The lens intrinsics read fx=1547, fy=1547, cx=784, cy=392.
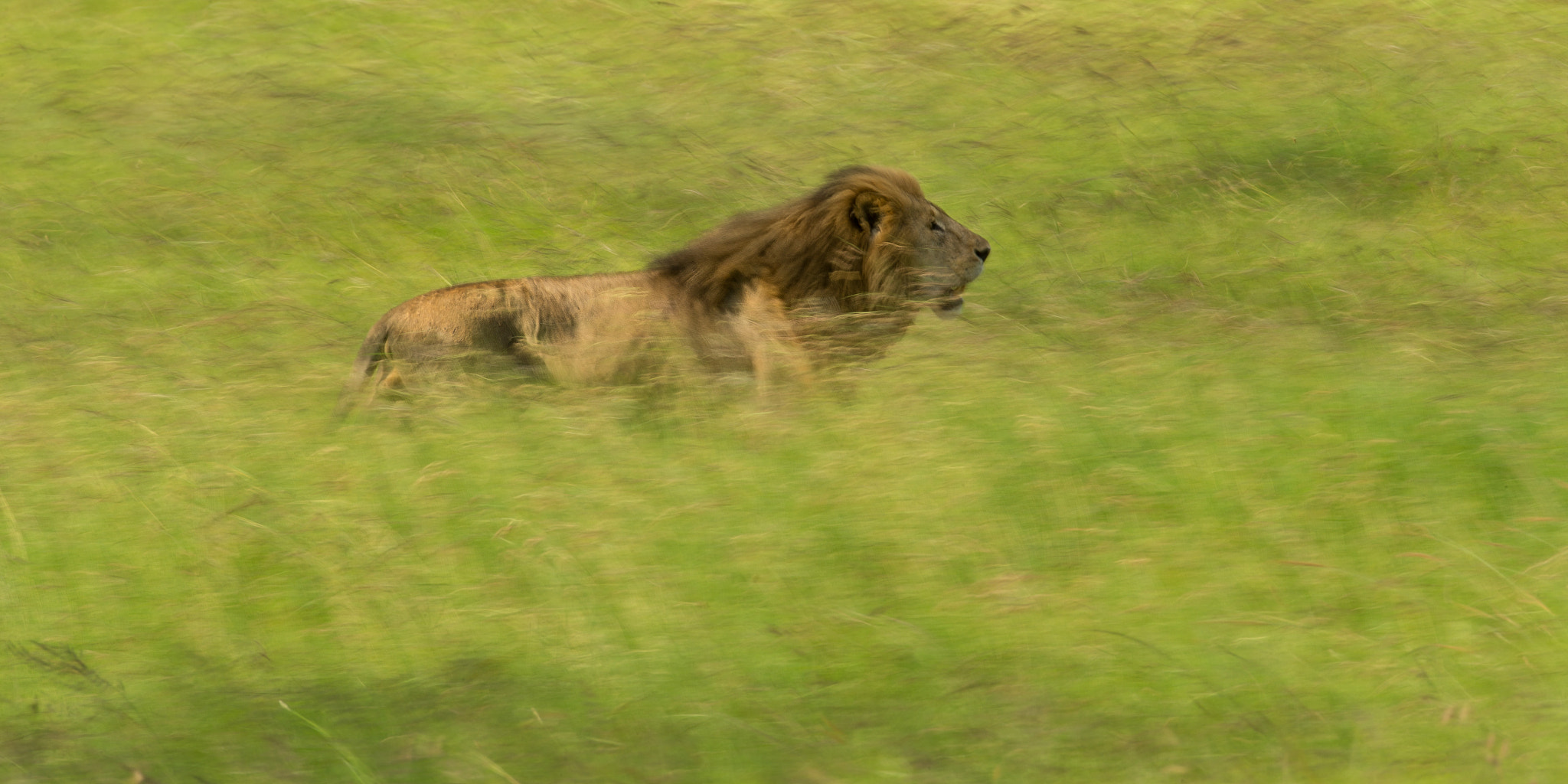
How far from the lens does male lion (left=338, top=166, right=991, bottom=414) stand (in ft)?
25.2

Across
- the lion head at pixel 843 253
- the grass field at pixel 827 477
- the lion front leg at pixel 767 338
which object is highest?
the lion head at pixel 843 253

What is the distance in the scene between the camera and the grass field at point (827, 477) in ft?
16.0

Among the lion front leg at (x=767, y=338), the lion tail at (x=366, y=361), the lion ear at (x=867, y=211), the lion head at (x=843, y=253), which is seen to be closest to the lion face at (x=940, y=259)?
the lion head at (x=843, y=253)

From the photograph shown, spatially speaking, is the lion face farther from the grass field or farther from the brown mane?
the grass field

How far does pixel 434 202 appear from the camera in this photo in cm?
1188

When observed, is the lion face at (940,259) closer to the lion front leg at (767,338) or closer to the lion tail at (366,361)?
the lion front leg at (767,338)

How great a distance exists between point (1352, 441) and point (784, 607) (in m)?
2.66

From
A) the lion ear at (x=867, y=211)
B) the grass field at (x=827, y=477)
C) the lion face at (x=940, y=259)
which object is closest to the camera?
the grass field at (x=827, y=477)

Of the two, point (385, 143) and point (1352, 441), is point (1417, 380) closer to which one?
point (1352, 441)

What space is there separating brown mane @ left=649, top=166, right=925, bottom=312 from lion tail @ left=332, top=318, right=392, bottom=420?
1433mm

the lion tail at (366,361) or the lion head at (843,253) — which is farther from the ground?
the lion head at (843,253)

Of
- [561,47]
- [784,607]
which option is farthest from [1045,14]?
[784,607]

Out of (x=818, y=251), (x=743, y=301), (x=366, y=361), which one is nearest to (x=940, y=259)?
(x=818, y=251)

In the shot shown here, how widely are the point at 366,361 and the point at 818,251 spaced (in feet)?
7.75
